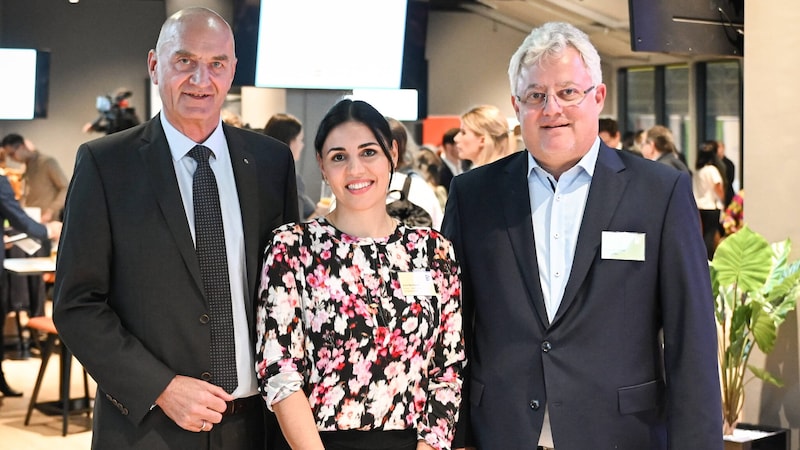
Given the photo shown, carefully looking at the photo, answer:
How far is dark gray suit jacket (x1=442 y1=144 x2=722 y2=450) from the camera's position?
232 cm

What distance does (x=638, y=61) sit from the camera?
18188 millimetres

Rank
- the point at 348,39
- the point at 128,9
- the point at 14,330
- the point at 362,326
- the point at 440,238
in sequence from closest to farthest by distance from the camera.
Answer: the point at 362,326, the point at 440,238, the point at 348,39, the point at 14,330, the point at 128,9

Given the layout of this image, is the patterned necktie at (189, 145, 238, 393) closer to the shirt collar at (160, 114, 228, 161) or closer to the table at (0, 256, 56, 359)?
the shirt collar at (160, 114, 228, 161)

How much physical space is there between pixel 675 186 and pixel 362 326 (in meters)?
0.80

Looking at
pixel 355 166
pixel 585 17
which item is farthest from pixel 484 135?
pixel 585 17

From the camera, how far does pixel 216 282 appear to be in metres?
2.38

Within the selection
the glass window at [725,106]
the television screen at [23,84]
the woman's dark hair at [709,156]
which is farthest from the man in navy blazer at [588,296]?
the glass window at [725,106]

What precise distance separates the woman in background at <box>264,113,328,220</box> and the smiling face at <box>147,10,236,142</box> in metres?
3.18

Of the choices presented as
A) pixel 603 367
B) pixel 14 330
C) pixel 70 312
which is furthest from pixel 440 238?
pixel 14 330

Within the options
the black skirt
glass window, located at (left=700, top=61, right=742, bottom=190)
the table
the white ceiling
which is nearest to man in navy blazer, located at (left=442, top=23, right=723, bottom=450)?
the black skirt

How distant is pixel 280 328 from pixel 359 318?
178mm

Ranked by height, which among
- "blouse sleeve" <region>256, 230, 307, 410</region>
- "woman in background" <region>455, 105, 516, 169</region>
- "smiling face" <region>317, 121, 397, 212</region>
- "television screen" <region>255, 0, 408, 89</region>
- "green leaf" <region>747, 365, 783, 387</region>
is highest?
"television screen" <region>255, 0, 408, 89</region>

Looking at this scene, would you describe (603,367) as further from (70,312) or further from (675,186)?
(70,312)

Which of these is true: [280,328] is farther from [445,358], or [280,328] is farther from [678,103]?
[678,103]
